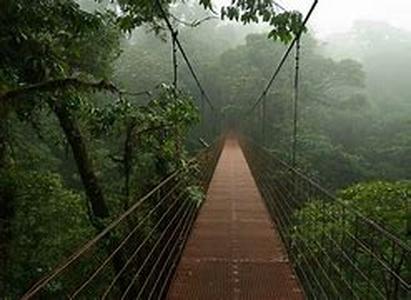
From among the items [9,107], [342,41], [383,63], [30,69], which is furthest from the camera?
[342,41]

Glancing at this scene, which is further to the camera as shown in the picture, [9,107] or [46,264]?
[46,264]

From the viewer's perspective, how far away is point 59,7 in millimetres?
3422

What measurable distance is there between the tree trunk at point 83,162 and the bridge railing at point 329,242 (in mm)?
1271

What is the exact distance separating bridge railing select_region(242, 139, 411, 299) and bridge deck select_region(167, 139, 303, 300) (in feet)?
0.29

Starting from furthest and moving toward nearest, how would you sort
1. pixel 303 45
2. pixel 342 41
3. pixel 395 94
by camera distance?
pixel 342 41
pixel 395 94
pixel 303 45

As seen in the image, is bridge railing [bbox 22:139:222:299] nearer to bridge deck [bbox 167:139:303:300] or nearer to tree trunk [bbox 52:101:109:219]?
bridge deck [bbox 167:139:303:300]

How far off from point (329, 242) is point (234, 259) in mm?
1338

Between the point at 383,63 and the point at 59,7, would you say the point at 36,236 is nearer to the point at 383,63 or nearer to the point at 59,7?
the point at 59,7

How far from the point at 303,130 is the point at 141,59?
531 cm

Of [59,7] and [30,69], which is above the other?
[59,7]

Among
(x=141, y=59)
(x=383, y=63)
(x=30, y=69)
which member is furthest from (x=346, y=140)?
(x=30, y=69)

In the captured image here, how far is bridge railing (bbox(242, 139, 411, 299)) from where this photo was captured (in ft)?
5.79

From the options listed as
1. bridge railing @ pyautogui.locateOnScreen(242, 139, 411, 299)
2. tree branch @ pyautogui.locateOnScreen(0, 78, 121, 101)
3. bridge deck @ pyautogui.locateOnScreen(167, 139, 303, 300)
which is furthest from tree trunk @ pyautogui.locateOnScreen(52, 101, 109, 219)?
tree branch @ pyautogui.locateOnScreen(0, 78, 121, 101)

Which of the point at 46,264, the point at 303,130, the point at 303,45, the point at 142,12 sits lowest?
the point at 46,264
